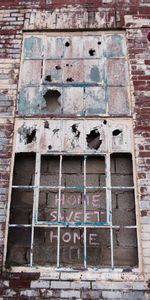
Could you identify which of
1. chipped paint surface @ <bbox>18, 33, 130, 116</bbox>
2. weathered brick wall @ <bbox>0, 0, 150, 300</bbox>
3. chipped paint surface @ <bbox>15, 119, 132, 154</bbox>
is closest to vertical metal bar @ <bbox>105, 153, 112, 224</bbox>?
chipped paint surface @ <bbox>15, 119, 132, 154</bbox>

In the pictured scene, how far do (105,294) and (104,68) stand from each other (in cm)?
299

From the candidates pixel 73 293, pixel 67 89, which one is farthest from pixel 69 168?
pixel 73 293

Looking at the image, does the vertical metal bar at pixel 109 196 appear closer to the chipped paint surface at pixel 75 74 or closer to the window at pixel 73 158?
the window at pixel 73 158

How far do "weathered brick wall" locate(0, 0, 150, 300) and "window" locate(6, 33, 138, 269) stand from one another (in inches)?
5.1

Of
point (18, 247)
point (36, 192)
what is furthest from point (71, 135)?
point (18, 247)

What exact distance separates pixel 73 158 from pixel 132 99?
44.0 inches

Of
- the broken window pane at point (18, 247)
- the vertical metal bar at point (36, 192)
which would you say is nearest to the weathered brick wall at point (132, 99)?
the broken window pane at point (18, 247)

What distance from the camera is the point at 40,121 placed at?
538 centimetres

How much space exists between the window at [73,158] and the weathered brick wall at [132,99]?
0.13 m

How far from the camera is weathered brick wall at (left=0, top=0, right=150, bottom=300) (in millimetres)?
4422

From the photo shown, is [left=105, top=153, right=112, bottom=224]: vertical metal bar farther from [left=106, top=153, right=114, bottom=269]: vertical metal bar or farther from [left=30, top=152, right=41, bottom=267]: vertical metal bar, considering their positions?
[left=30, top=152, right=41, bottom=267]: vertical metal bar

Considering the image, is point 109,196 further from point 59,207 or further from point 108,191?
point 59,207

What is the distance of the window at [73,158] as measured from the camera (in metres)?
4.74

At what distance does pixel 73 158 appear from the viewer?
5.21m
